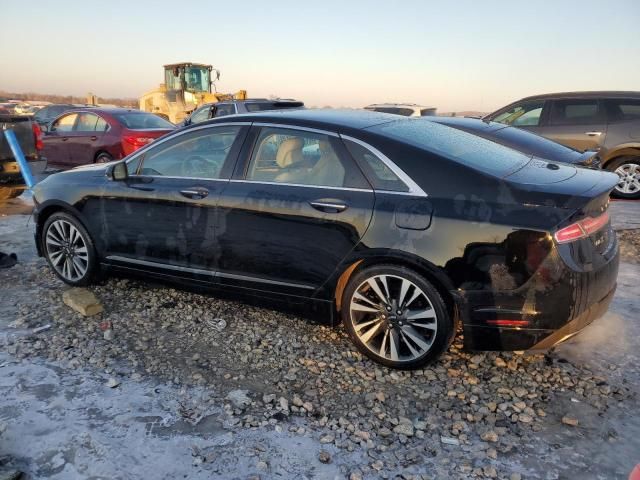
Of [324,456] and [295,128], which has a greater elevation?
[295,128]

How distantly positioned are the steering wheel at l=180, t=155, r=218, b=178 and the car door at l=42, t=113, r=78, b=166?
26.2 ft

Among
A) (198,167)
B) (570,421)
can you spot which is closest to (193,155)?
(198,167)

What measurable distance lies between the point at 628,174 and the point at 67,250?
8642 mm

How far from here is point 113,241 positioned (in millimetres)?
4480

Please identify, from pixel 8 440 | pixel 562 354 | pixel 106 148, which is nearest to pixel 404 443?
pixel 562 354

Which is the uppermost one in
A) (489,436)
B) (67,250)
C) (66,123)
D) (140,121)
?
(140,121)

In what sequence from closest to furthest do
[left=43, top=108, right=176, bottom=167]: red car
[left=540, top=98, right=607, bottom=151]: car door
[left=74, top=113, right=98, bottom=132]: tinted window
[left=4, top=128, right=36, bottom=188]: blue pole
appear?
[left=4, top=128, right=36, bottom=188]: blue pole < [left=540, top=98, right=607, bottom=151]: car door < [left=43, top=108, right=176, bottom=167]: red car < [left=74, top=113, right=98, bottom=132]: tinted window

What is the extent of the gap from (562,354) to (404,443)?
5.05 ft

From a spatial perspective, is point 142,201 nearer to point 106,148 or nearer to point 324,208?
point 324,208

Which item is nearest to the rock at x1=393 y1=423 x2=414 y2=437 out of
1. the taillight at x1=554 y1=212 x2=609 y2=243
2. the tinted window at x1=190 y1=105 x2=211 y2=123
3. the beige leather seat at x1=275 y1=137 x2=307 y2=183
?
the taillight at x1=554 y1=212 x2=609 y2=243

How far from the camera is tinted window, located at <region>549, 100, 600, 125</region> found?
8758 millimetres

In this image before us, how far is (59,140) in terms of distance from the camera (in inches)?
430

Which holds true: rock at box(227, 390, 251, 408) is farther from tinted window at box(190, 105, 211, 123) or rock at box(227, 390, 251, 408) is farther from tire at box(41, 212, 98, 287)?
tinted window at box(190, 105, 211, 123)

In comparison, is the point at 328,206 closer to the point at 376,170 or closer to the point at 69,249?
the point at 376,170
